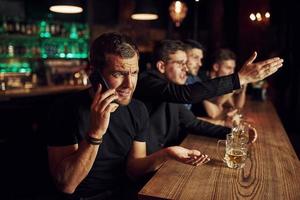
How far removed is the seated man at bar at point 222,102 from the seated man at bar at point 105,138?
3.74ft

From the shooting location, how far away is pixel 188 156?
156 centimetres

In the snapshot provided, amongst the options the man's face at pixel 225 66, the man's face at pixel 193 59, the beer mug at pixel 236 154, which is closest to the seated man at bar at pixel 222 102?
the man's face at pixel 225 66

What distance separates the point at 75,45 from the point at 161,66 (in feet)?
13.9

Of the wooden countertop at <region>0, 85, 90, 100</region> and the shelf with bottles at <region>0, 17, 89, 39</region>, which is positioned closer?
the wooden countertop at <region>0, 85, 90, 100</region>

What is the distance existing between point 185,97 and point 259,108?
1.59m

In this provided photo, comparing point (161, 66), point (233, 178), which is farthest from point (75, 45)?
point (233, 178)

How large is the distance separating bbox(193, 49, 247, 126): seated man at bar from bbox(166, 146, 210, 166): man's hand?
1.28 metres

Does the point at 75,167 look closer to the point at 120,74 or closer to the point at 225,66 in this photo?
the point at 120,74

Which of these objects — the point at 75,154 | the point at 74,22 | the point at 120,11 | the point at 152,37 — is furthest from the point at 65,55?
the point at 75,154

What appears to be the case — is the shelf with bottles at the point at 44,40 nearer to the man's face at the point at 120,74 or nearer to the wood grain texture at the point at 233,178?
the man's face at the point at 120,74

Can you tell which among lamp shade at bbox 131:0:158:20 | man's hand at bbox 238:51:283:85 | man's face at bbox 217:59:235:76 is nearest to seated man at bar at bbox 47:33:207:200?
man's hand at bbox 238:51:283:85

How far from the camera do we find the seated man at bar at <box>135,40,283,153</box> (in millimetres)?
1987

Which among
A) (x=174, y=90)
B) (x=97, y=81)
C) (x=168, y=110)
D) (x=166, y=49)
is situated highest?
(x=166, y=49)

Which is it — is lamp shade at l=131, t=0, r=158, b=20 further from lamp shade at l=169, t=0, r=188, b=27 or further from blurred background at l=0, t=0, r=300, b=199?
lamp shade at l=169, t=0, r=188, b=27
